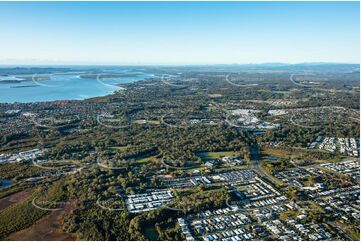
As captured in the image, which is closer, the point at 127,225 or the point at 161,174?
the point at 127,225

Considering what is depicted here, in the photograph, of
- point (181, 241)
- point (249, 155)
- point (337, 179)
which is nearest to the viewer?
point (181, 241)

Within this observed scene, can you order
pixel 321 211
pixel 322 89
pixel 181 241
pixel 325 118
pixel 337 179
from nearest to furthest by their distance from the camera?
pixel 181 241, pixel 321 211, pixel 337 179, pixel 325 118, pixel 322 89

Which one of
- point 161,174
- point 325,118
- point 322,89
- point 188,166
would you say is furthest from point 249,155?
point 322,89

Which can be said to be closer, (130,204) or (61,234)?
(61,234)

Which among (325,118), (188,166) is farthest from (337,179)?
(325,118)

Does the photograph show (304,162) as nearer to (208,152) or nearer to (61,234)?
(208,152)

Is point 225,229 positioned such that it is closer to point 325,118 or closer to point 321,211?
point 321,211

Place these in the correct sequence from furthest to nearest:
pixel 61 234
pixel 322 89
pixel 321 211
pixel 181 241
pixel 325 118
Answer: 1. pixel 322 89
2. pixel 325 118
3. pixel 321 211
4. pixel 61 234
5. pixel 181 241

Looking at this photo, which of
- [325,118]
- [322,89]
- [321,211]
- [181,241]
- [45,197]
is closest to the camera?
[181,241]

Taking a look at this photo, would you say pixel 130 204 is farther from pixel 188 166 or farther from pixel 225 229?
pixel 188 166
